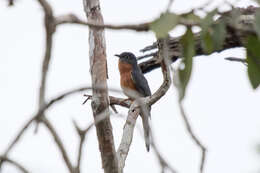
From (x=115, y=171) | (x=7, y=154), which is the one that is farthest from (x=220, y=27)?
(x=115, y=171)

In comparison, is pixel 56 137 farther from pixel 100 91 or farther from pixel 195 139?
pixel 100 91

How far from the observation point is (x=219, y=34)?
2.06 meters

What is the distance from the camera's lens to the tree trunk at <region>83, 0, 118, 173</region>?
348cm

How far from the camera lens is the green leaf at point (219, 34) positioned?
2.04m

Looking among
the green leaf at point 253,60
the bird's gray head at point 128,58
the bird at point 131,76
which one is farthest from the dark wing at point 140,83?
the green leaf at point 253,60

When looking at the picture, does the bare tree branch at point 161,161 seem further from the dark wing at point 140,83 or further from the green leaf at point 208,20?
the dark wing at point 140,83

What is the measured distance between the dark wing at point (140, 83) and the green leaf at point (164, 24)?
7617mm

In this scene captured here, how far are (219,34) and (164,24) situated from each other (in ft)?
0.73

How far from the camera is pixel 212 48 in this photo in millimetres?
2102

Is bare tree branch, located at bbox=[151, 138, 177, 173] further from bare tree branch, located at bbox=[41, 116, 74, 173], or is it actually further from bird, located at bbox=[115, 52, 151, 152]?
bird, located at bbox=[115, 52, 151, 152]

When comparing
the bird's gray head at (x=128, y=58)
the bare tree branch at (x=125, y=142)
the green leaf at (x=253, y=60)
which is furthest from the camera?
the bird's gray head at (x=128, y=58)

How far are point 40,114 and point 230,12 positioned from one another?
0.82 metres

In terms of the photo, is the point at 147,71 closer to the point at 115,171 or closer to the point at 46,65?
the point at 115,171

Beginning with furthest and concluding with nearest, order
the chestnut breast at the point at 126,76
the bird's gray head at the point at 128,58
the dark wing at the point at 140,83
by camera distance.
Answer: the bird's gray head at the point at 128,58
the chestnut breast at the point at 126,76
the dark wing at the point at 140,83
